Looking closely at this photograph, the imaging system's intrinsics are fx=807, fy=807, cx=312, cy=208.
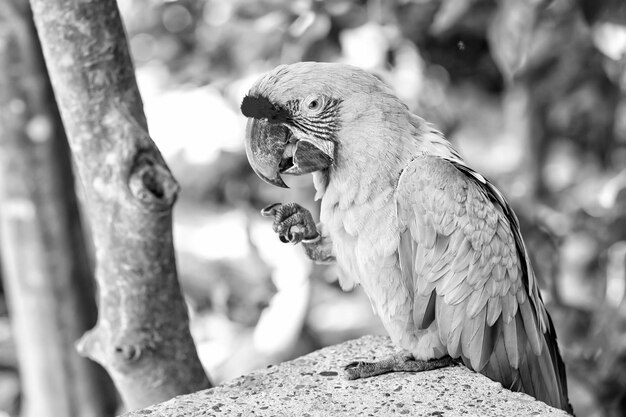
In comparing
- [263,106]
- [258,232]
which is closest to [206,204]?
[258,232]

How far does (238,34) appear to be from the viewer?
8.43 feet

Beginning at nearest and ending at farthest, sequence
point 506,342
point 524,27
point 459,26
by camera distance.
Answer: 1. point 506,342
2. point 524,27
3. point 459,26

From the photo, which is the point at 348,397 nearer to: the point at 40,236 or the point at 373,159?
the point at 373,159

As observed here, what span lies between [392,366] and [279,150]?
49 cm

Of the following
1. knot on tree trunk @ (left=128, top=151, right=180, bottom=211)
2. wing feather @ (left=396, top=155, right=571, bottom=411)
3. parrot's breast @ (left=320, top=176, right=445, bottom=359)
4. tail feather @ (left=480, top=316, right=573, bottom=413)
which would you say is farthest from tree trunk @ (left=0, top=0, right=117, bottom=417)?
tail feather @ (left=480, top=316, right=573, bottom=413)

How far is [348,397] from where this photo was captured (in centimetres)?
152

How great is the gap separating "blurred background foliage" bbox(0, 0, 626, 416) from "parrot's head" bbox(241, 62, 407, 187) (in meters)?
0.70

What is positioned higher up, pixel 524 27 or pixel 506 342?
pixel 524 27

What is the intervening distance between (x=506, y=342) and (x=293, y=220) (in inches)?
19.3

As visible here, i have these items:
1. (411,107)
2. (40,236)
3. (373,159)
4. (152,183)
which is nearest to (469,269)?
(373,159)

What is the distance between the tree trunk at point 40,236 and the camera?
2189 millimetres

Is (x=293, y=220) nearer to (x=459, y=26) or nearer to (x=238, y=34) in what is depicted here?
(x=238, y=34)

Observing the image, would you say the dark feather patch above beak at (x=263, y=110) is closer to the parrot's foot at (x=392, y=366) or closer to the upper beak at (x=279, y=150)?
the upper beak at (x=279, y=150)

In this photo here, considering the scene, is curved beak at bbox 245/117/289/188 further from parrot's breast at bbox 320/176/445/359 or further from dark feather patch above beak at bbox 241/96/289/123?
parrot's breast at bbox 320/176/445/359
